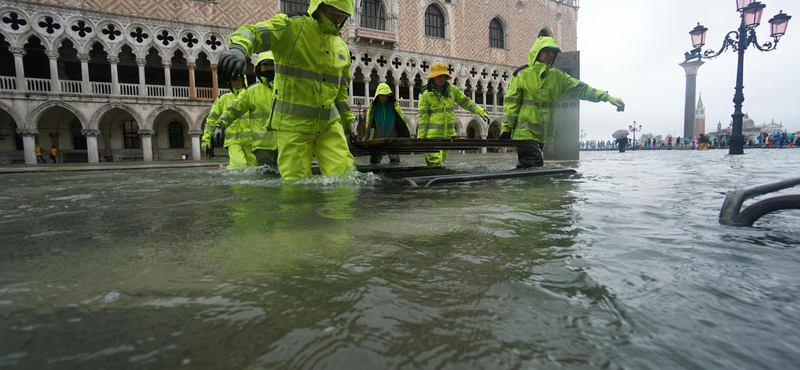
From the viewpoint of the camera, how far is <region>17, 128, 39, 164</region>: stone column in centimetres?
1705

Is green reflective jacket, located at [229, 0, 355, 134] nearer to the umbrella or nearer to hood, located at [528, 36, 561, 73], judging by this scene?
hood, located at [528, 36, 561, 73]

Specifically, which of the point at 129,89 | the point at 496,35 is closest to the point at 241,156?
the point at 129,89

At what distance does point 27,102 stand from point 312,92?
20353mm

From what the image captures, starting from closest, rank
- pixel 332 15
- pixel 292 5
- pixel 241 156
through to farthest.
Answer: pixel 332 15 → pixel 241 156 → pixel 292 5

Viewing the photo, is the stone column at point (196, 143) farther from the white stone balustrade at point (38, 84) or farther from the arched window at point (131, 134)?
the white stone balustrade at point (38, 84)

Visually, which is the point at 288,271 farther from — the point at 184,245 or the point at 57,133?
the point at 57,133

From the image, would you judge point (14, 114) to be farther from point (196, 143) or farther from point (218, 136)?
point (218, 136)

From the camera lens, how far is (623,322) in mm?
855

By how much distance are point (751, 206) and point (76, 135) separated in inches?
1082

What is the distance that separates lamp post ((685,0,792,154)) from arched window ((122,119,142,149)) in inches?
1061

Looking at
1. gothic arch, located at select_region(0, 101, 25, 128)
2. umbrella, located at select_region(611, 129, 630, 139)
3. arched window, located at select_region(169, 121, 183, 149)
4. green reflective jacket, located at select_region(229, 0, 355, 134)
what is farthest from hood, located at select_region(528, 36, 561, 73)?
arched window, located at select_region(169, 121, 183, 149)

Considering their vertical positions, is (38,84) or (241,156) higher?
(38,84)

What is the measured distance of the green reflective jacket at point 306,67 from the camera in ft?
12.1

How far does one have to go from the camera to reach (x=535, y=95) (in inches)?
233
